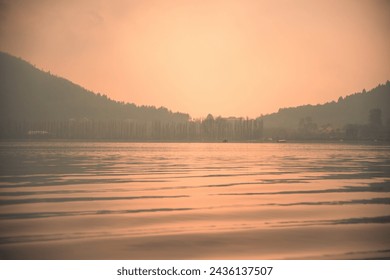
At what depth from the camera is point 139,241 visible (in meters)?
7.36

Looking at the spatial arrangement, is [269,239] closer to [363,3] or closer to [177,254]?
[177,254]

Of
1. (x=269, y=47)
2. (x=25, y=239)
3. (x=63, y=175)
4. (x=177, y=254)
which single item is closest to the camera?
(x=177, y=254)

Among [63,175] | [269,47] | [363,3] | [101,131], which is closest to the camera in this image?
[363,3]

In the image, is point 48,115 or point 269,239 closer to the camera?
point 269,239

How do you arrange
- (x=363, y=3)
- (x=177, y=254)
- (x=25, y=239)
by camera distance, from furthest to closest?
(x=363, y=3)
(x=25, y=239)
(x=177, y=254)

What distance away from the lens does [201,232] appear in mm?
7922

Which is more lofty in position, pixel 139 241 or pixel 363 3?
pixel 363 3

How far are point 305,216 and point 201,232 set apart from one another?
2.34 metres

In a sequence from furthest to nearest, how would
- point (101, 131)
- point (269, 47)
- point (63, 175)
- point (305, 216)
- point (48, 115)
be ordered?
point (101, 131), point (48, 115), point (269, 47), point (63, 175), point (305, 216)

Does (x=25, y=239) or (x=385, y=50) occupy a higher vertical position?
(x=385, y=50)
